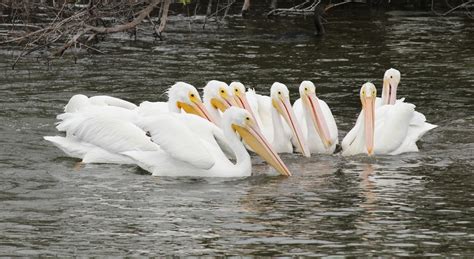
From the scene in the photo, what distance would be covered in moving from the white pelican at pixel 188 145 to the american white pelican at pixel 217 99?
79cm

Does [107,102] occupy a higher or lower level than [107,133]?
higher

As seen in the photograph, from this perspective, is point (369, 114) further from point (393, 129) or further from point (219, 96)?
point (219, 96)

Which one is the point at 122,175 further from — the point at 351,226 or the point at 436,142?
the point at 436,142

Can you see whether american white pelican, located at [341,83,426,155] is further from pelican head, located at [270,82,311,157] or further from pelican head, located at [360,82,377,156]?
pelican head, located at [270,82,311,157]

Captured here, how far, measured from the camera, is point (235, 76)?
48.5 ft

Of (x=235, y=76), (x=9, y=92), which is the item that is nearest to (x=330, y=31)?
(x=235, y=76)

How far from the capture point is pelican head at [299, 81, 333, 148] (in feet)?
34.9

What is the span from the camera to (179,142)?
9391 mm

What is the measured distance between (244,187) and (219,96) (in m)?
1.80

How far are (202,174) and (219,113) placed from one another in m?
1.57

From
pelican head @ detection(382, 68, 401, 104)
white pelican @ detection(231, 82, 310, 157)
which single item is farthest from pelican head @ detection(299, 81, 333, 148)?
pelican head @ detection(382, 68, 401, 104)

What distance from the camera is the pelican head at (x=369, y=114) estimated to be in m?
10.4

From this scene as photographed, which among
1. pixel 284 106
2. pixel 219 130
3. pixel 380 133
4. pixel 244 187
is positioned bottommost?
pixel 244 187

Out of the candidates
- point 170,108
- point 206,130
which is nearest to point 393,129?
point 206,130
